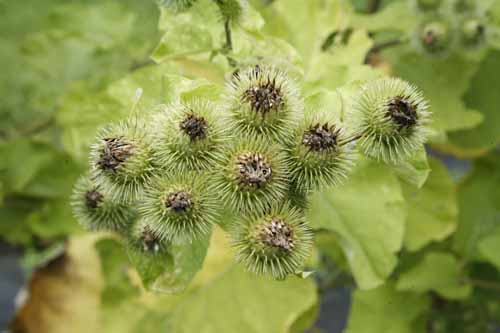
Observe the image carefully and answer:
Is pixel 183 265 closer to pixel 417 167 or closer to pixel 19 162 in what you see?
pixel 417 167

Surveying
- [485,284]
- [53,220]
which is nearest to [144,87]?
[485,284]

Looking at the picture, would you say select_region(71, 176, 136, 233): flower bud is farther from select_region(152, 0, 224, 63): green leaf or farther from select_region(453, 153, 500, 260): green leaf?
select_region(453, 153, 500, 260): green leaf

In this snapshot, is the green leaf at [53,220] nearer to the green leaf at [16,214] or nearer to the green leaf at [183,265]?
the green leaf at [16,214]

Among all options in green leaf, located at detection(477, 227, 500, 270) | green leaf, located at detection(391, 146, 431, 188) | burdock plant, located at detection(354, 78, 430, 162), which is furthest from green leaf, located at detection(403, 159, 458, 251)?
burdock plant, located at detection(354, 78, 430, 162)

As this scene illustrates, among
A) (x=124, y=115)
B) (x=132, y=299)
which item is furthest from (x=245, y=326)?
(x=124, y=115)

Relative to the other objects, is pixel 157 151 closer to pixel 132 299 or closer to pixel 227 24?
pixel 227 24

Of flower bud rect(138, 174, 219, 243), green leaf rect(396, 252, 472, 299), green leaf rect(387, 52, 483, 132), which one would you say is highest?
flower bud rect(138, 174, 219, 243)

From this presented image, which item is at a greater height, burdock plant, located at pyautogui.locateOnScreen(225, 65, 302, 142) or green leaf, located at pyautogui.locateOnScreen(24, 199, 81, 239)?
burdock plant, located at pyautogui.locateOnScreen(225, 65, 302, 142)

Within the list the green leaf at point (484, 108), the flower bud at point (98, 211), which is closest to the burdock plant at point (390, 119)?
the flower bud at point (98, 211)
